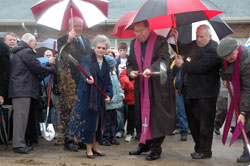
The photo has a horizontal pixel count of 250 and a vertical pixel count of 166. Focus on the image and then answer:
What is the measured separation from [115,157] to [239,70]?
2.18 meters

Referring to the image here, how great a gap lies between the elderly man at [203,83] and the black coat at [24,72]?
2303 mm

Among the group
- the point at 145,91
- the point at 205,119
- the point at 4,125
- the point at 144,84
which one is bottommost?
the point at 4,125

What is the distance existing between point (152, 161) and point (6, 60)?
9.21 feet

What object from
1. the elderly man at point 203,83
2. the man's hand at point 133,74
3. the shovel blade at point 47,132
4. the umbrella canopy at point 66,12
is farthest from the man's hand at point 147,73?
the shovel blade at point 47,132

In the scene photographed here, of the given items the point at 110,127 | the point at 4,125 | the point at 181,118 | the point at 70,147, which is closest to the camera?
the point at 70,147

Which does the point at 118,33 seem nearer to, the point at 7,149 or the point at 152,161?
the point at 152,161

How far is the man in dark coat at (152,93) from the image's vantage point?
5.02m

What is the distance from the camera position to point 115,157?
527 cm

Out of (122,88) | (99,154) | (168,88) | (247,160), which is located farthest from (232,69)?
(122,88)

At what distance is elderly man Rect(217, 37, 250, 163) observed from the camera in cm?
461

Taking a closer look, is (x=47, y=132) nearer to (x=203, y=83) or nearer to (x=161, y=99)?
(x=161, y=99)

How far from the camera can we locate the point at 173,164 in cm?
482

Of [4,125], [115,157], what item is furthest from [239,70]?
[4,125]

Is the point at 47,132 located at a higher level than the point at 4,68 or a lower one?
lower
